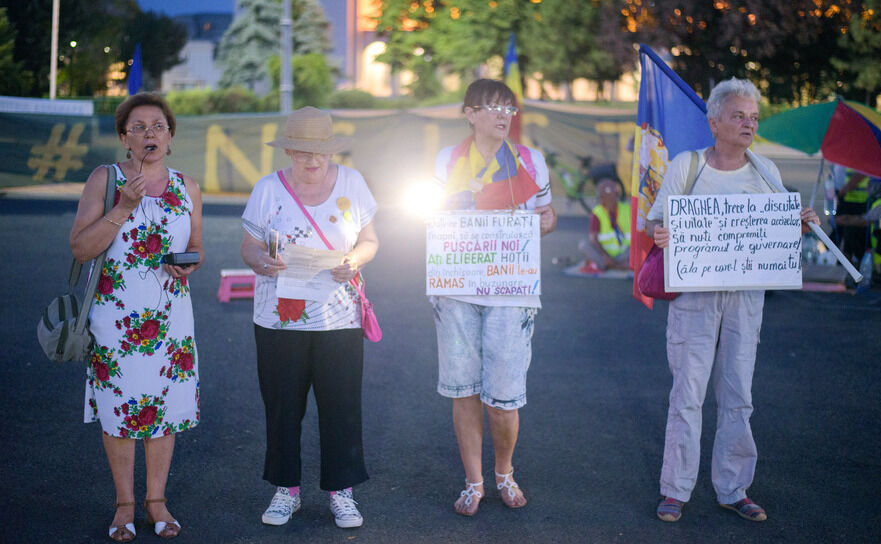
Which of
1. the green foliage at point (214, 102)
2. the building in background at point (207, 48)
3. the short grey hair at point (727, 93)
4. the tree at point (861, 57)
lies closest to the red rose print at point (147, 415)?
the short grey hair at point (727, 93)

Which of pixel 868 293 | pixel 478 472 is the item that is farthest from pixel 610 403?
pixel 868 293

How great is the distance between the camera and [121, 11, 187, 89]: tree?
696 inches

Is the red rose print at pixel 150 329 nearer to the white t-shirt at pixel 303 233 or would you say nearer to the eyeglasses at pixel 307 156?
the white t-shirt at pixel 303 233

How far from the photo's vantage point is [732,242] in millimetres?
4613

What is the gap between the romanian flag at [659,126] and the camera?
203 inches

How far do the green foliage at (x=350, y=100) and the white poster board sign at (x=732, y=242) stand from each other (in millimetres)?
44567

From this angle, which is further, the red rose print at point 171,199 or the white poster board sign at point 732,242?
the white poster board sign at point 732,242

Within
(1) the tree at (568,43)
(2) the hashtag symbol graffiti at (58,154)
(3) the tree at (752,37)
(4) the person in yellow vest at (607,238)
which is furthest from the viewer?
(1) the tree at (568,43)

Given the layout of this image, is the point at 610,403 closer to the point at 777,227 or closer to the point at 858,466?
the point at 858,466

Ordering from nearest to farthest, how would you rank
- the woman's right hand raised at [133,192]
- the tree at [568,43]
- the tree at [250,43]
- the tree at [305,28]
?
the woman's right hand raised at [133,192]
the tree at [568,43]
the tree at [250,43]
the tree at [305,28]

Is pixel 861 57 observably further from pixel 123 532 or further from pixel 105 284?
pixel 123 532

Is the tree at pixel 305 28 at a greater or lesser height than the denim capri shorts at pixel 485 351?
greater

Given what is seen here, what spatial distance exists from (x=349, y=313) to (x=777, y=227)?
6.99ft

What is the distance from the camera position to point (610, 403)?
673 centimetres
